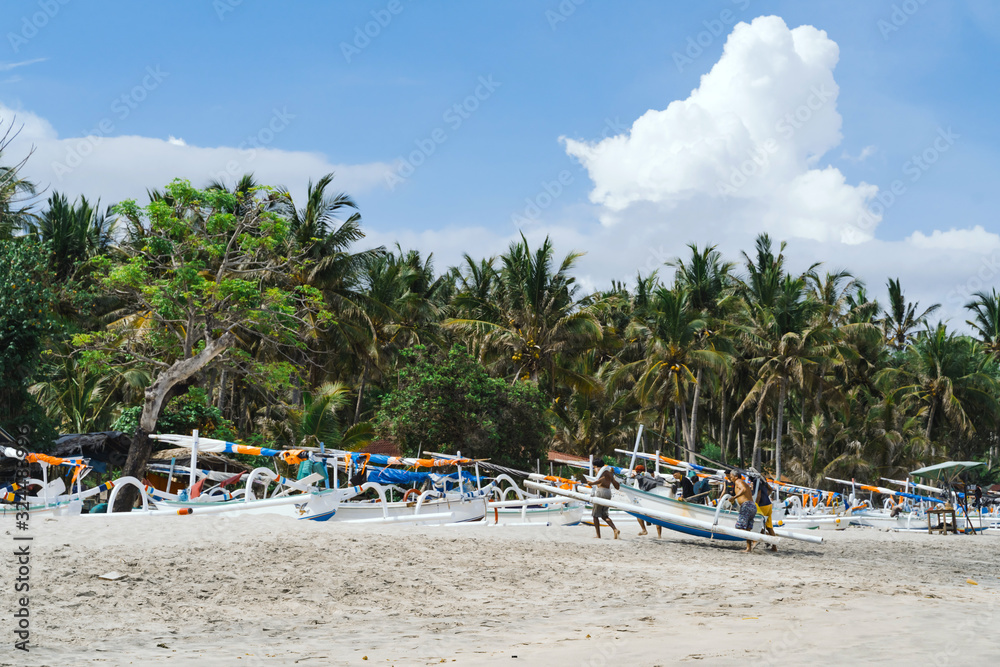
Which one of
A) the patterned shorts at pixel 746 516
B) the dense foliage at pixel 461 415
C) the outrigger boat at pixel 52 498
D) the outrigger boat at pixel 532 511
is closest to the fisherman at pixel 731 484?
the patterned shorts at pixel 746 516

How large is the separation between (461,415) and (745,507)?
14.7 meters

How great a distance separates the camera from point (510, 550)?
13852 millimetres

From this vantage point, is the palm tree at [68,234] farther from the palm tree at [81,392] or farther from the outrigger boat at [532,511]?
the outrigger boat at [532,511]

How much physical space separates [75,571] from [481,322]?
28358mm

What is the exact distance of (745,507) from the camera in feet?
53.5

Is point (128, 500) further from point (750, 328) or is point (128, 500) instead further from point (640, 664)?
A: point (750, 328)

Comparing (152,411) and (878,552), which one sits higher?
(152,411)

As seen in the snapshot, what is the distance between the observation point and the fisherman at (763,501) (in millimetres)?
16567

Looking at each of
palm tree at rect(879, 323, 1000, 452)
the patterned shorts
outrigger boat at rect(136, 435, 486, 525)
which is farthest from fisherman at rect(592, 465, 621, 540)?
palm tree at rect(879, 323, 1000, 452)

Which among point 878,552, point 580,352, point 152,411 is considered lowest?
point 878,552

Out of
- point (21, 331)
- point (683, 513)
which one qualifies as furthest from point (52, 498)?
point (683, 513)

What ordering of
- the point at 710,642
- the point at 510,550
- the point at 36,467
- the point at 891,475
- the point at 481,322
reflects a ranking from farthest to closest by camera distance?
the point at 891,475 → the point at 481,322 → the point at 36,467 → the point at 510,550 → the point at 710,642

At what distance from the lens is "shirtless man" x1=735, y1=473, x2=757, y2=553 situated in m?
16.2

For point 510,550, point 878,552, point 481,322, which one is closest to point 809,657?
point 510,550
